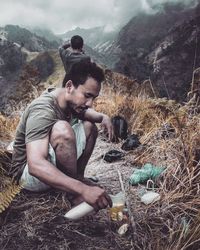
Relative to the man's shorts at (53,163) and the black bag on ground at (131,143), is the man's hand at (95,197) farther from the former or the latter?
the black bag on ground at (131,143)

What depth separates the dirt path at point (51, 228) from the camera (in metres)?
2.57

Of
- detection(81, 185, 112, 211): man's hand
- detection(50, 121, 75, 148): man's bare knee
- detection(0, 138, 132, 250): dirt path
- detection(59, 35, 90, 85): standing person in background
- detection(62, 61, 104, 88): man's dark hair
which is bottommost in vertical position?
detection(0, 138, 132, 250): dirt path

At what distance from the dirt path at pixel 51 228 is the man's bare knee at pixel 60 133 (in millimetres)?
526

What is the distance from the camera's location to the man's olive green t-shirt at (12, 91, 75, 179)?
2719 millimetres

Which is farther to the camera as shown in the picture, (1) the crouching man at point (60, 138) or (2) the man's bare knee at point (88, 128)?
(2) the man's bare knee at point (88, 128)

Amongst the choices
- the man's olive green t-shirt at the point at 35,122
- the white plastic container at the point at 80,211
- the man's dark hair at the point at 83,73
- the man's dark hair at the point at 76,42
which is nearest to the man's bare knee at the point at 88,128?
the man's olive green t-shirt at the point at 35,122

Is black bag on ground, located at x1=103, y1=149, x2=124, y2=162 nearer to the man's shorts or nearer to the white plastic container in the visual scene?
the man's shorts

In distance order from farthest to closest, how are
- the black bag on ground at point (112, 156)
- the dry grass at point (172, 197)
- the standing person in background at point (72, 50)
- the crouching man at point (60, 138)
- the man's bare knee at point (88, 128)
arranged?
the standing person in background at point (72, 50) → the black bag on ground at point (112, 156) → the man's bare knee at point (88, 128) → the dry grass at point (172, 197) → the crouching man at point (60, 138)

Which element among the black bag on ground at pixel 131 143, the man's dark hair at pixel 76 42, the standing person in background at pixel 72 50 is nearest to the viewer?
the black bag on ground at pixel 131 143

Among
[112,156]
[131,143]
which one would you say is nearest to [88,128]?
[112,156]

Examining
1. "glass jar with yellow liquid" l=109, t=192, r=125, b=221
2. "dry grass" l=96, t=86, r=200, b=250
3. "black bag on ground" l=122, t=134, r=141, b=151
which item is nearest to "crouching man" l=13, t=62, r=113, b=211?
"glass jar with yellow liquid" l=109, t=192, r=125, b=221

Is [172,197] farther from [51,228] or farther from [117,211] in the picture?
[51,228]

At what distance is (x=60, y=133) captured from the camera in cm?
283

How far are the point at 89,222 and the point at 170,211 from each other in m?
0.64
